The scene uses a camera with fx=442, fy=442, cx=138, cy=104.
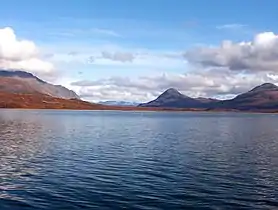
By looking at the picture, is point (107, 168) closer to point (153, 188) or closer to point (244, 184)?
point (153, 188)

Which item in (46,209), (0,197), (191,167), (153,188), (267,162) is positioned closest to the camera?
(46,209)

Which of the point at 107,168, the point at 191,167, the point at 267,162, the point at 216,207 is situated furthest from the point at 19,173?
the point at 267,162

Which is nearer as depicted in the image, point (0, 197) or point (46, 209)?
point (46, 209)

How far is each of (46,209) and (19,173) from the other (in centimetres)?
1287

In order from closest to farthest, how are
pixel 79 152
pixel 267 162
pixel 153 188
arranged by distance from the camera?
pixel 153 188, pixel 267 162, pixel 79 152

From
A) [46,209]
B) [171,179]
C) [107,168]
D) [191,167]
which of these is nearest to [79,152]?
[107,168]

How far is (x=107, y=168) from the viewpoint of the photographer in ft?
139

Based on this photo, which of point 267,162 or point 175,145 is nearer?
point 267,162

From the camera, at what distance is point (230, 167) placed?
1727 inches

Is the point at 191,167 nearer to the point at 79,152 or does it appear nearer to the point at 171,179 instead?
the point at 171,179

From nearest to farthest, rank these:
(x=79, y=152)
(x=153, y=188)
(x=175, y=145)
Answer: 1. (x=153, y=188)
2. (x=79, y=152)
3. (x=175, y=145)

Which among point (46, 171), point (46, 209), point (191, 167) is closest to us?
point (46, 209)

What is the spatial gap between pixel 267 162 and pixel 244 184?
14.4 m

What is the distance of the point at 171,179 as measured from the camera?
36.9 m
